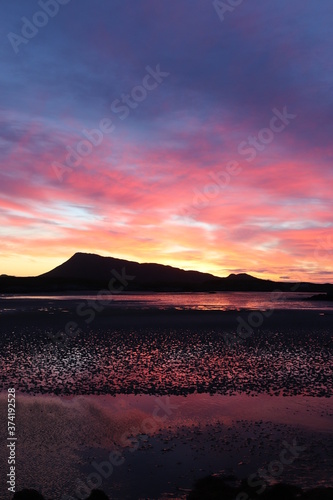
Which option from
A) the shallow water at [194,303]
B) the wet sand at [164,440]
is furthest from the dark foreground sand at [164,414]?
the shallow water at [194,303]

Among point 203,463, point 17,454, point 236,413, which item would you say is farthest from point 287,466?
point 17,454

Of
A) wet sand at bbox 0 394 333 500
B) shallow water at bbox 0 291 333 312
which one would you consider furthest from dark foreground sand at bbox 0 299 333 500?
shallow water at bbox 0 291 333 312

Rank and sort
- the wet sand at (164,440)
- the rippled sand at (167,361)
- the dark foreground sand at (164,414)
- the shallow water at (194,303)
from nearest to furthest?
the wet sand at (164,440), the dark foreground sand at (164,414), the rippled sand at (167,361), the shallow water at (194,303)

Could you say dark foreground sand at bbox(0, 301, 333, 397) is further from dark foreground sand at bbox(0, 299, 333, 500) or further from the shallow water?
the shallow water

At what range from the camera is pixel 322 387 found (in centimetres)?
2100

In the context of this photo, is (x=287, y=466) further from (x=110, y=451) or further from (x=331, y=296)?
(x=331, y=296)

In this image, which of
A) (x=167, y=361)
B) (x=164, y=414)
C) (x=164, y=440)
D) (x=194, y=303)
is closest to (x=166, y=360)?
(x=167, y=361)

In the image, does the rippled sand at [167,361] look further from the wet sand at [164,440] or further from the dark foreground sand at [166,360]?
the wet sand at [164,440]

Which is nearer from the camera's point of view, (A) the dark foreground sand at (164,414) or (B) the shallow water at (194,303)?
(A) the dark foreground sand at (164,414)

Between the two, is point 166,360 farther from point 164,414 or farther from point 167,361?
point 164,414

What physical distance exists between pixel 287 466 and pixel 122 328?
35250 mm

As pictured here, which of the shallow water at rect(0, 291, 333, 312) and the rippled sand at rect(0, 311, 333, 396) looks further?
the shallow water at rect(0, 291, 333, 312)

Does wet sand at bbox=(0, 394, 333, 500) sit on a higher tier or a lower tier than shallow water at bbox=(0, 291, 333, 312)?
lower

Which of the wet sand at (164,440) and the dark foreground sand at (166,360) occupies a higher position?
the dark foreground sand at (166,360)
